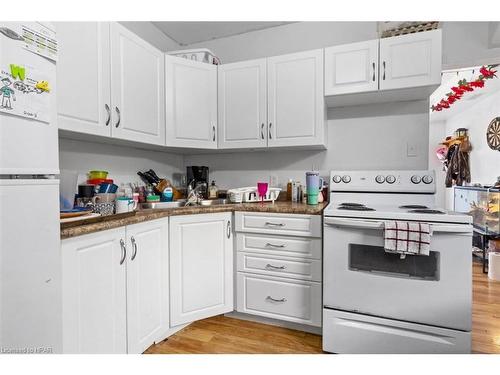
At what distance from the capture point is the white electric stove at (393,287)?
138 cm

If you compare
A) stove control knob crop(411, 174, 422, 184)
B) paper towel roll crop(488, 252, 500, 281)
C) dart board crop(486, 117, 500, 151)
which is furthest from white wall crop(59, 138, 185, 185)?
dart board crop(486, 117, 500, 151)

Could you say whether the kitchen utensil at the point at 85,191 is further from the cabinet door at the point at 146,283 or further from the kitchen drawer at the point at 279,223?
the kitchen drawer at the point at 279,223

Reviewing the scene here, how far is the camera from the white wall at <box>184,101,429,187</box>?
2.15 meters

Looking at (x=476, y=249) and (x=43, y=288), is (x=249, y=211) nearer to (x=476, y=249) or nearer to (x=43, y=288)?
(x=43, y=288)

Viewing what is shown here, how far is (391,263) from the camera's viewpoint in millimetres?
1504

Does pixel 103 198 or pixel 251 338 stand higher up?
pixel 103 198

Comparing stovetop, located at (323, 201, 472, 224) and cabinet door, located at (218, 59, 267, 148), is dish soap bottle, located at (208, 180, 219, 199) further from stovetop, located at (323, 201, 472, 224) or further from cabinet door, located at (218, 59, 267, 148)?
stovetop, located at (323, 201, 472, 224)

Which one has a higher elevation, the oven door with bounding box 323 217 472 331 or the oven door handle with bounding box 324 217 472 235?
the oven door handle with bounding box 324 217 472 235

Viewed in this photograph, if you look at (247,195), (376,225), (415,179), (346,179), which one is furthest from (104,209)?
(415,179)

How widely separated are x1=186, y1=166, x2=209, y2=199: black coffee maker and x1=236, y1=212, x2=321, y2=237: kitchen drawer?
0.58 meters

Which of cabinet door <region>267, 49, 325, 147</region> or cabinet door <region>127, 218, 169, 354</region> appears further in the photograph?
cabinet door <region>267, 49, 325, 147</region>

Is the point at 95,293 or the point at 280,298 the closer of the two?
the point at 95,293

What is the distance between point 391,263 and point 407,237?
195 mm

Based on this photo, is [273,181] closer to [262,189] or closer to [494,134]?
[262,189]
